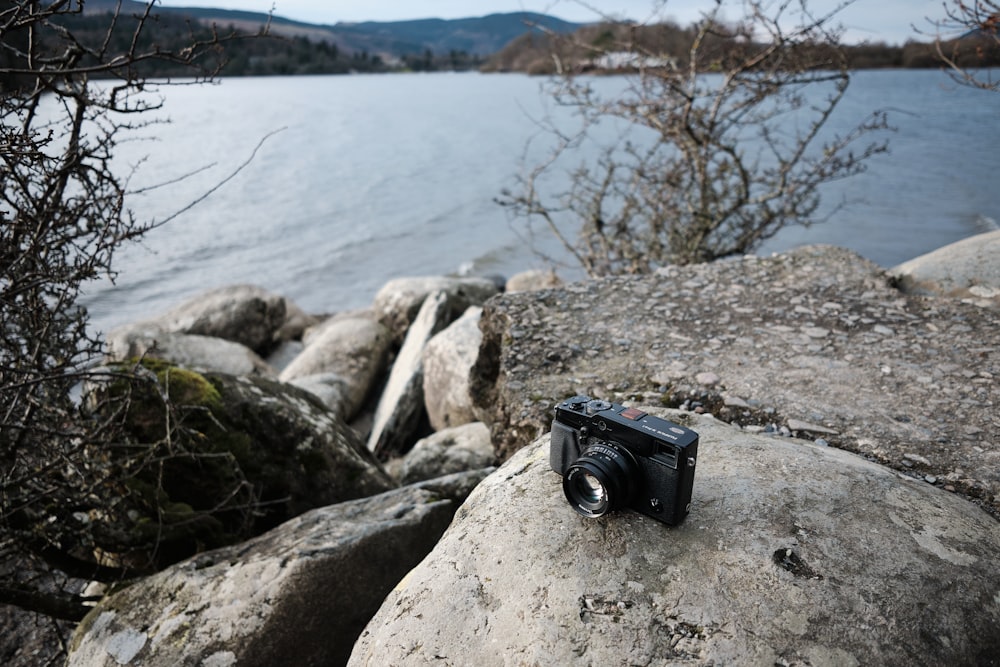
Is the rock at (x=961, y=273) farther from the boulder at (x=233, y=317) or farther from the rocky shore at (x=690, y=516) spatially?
the boulder at (x=233, y=317)

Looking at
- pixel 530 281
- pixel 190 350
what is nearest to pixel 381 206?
pixel 530 281

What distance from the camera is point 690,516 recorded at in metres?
2.31

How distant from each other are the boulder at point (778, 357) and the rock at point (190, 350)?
12.8 ft

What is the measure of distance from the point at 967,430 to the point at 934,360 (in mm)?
745

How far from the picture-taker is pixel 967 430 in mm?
3078

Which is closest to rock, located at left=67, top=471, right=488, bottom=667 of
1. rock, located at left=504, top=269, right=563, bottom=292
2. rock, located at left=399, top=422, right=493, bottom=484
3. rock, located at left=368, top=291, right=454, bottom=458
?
rock, located at left=399, top=422, right=493, bottom=484

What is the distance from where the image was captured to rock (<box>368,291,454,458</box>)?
21.9ft

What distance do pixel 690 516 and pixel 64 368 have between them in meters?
3.13

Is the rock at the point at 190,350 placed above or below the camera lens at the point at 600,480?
below

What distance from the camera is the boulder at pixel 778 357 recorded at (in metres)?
3.13

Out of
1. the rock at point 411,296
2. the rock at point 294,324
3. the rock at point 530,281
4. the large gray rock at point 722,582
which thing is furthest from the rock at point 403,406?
the large gray rock at point 722,582

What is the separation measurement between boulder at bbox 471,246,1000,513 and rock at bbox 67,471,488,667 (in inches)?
39.5

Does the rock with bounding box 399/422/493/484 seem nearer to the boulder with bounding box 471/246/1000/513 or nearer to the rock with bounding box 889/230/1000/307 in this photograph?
the boulder with bounding box 471/246/1000/513

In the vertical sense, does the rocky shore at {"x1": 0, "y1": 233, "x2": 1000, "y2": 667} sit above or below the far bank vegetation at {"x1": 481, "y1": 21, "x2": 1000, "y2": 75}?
below
